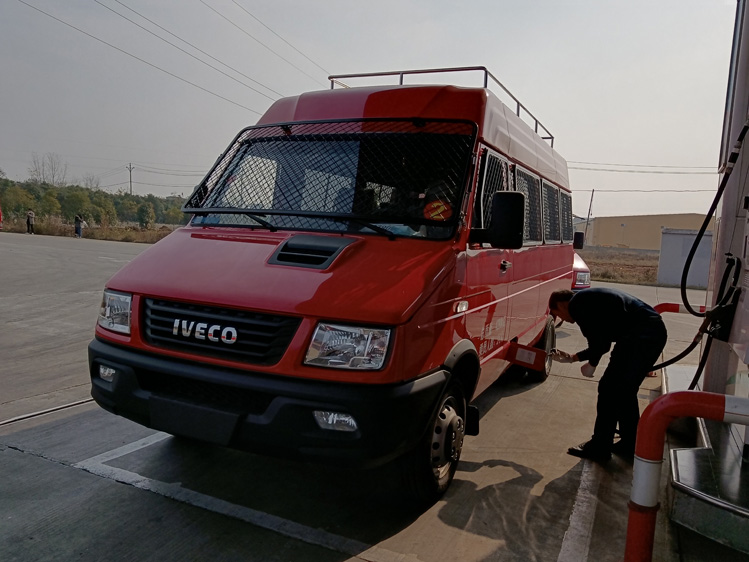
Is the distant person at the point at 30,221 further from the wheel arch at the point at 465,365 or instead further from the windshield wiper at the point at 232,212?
the wheel arch at the point at 465,365

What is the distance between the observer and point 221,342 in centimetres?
296

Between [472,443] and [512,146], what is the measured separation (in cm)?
251

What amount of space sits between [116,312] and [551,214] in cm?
502

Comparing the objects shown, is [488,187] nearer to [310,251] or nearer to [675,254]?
[310,251]

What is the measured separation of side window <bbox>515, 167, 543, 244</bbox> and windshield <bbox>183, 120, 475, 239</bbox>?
1333 millimetres

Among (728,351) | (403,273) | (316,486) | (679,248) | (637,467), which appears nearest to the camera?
(637,467)

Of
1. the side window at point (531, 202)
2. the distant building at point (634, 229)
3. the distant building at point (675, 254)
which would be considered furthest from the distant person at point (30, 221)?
the distant building at point (634, 229)

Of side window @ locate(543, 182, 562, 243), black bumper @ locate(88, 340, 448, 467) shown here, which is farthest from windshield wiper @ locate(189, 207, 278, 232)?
side window @ locate(543, 182, 562, 243)

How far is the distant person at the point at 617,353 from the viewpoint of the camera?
434 cm

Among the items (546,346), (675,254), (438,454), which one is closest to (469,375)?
(438,454)

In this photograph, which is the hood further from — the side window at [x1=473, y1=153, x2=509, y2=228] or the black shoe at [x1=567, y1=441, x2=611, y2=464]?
the black shoe at [x1=567, y1=441, x2=611, y2=464]

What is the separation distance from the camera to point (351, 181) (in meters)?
3.73

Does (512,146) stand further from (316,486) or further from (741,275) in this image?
(316,486)

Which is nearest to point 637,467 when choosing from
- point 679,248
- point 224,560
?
point 224,560
